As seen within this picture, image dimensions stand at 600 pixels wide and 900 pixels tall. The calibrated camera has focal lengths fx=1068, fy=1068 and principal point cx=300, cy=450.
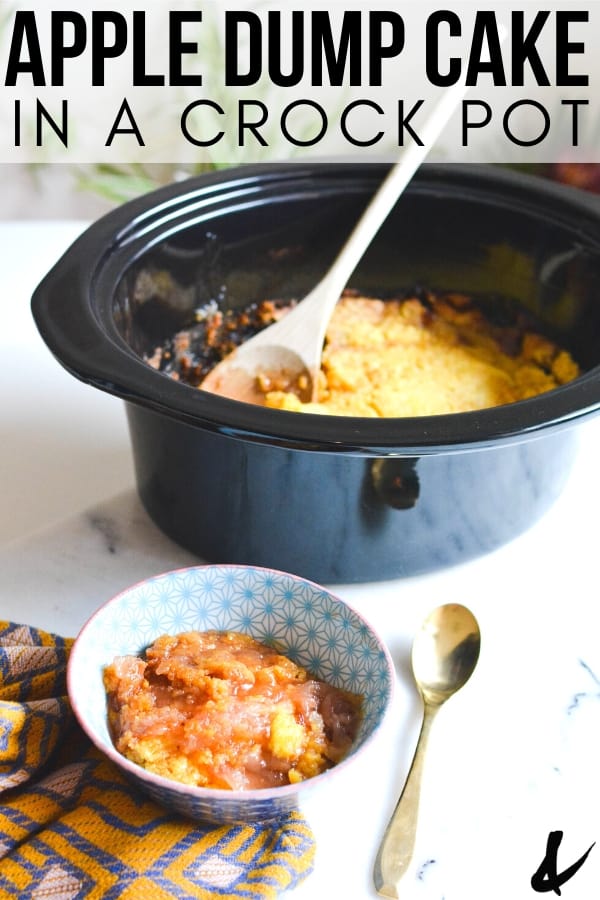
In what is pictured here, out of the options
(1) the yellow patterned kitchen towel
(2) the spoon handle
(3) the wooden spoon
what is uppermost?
(3) the wooden spoon

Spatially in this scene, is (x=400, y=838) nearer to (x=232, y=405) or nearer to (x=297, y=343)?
(x=232, y=405)

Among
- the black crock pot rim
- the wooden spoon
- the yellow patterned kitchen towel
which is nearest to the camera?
the yellow patterned kitchen towel

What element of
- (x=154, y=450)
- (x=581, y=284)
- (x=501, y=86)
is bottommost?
A: (x=154, y=450)

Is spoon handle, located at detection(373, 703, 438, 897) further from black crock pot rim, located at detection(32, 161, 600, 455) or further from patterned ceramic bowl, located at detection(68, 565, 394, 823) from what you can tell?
black crock pot rim, located at detection(32, 161, 600, 455)

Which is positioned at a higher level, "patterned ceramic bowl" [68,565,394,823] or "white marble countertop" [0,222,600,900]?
"patterned ceramic bowl" [68,565,394,823]

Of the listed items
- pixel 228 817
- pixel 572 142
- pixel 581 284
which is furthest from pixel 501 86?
pixel 228 817

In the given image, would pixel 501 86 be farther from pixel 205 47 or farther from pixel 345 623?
pixel 345 623

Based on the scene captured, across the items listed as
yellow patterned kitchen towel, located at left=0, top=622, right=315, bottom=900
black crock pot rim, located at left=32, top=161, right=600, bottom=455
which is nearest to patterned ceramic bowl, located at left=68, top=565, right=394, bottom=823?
yellow patterned kitchen towel, located at left=0, top=622, right=315, bottom=900
